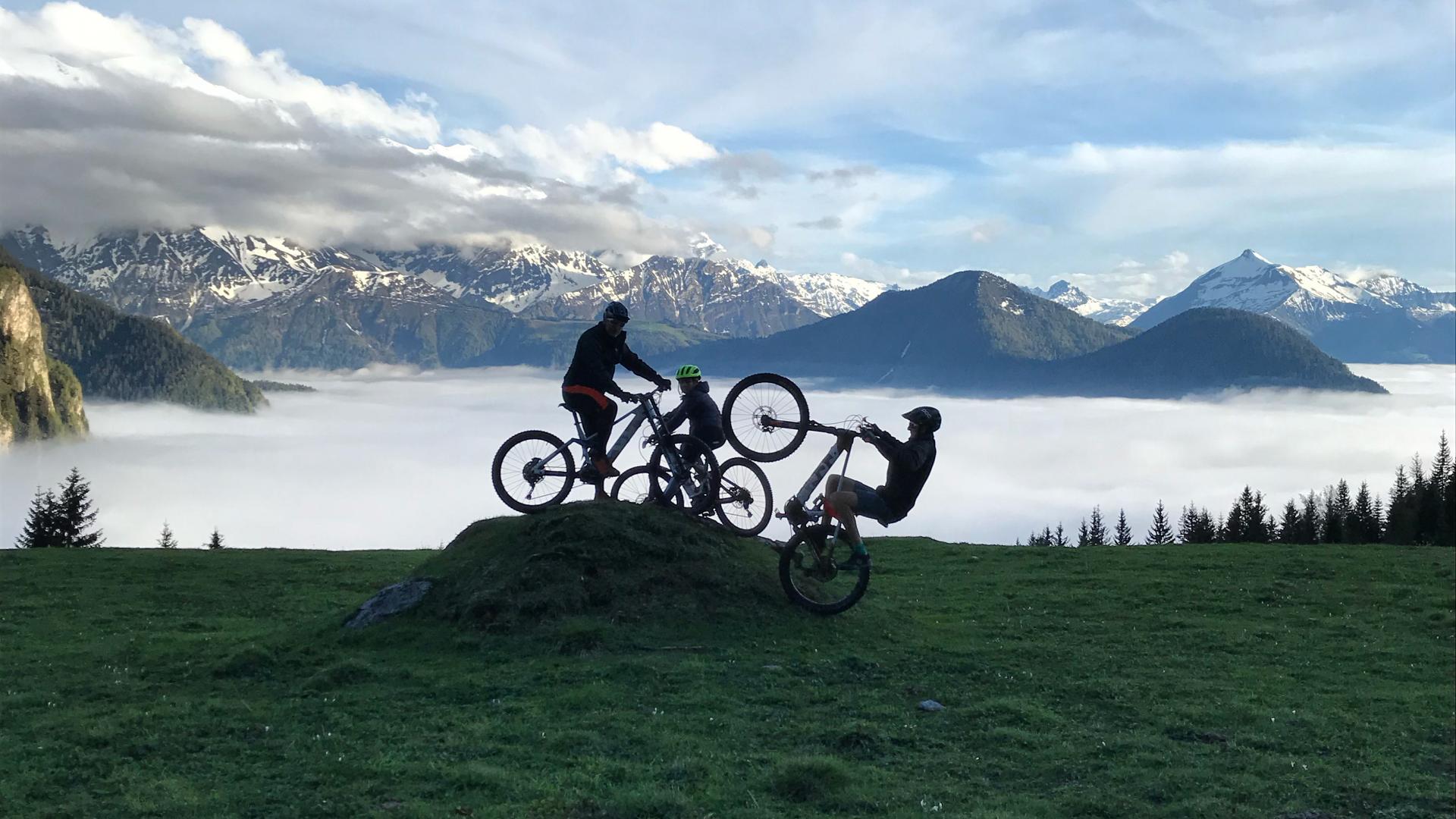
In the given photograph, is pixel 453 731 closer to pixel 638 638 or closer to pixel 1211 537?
pixel 638 638

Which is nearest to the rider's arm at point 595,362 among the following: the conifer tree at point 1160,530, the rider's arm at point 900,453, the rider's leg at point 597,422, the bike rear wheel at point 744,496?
the rider's leg at point 597,422

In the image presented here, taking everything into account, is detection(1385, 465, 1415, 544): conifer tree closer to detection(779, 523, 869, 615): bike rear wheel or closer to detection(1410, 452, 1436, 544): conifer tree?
detection(1410, 452, 1436, 544): conifer tree

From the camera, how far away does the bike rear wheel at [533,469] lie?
21.4m

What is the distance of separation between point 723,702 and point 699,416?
21.5ft

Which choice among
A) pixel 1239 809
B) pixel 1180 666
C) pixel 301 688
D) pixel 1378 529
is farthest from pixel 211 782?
pixel 1378 529

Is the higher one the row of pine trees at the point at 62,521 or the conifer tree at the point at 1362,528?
the conifer tree at the point at 1362,528

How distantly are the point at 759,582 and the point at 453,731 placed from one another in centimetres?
897

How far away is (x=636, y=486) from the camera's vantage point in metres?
23.2

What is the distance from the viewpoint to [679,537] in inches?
880

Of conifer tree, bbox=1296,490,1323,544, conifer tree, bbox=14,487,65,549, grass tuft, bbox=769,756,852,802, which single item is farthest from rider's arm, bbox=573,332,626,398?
conifer tree, bbox=1296,490,1323,544

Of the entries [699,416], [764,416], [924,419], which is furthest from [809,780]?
[699,416]

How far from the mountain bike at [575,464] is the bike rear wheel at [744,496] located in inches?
9.4

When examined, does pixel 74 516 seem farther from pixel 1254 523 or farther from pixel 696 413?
pixel 1254 523

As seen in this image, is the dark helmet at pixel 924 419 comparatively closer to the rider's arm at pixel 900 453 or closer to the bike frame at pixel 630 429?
the rider's arm at pixel 900 453
